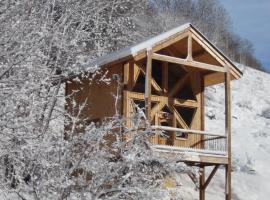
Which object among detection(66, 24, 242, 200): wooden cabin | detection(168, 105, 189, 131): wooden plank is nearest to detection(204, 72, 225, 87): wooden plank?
detection(66, 24, 242, 200): wooden cabin

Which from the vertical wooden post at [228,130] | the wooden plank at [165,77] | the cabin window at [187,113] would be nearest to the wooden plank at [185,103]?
the cabin window at [187,113]

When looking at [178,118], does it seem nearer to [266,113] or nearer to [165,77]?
[165,77]

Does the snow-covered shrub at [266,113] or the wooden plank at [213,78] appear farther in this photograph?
the snow-covered shrub at [266,113]

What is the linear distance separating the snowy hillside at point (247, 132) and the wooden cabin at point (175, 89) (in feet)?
7.65

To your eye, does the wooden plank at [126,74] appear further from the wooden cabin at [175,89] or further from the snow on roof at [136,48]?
the snow on roof at [136,48]

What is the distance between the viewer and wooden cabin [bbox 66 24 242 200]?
1702 centimetres

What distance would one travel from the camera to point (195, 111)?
19.4 m

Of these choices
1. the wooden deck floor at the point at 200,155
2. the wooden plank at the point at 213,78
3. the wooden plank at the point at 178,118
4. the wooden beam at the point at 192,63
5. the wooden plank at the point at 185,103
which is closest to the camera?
the wooden deck floor at the point at 200,155

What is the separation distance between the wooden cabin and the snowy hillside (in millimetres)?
2333

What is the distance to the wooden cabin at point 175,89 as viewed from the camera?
55.8 feet

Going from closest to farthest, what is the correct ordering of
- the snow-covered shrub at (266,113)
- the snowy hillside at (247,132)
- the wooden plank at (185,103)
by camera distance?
the wooden plank at (185,103), the snowy hillside at (247,132), the snow-covered shrub at (266,113)

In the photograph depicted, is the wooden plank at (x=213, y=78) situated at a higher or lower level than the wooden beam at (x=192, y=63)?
lower

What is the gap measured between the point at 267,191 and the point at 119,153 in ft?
50.1

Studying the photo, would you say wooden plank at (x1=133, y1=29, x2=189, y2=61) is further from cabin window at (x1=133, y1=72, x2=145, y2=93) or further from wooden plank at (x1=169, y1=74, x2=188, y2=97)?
wooden plank at (x1=169, y1=74, x2=188, y2=97)
